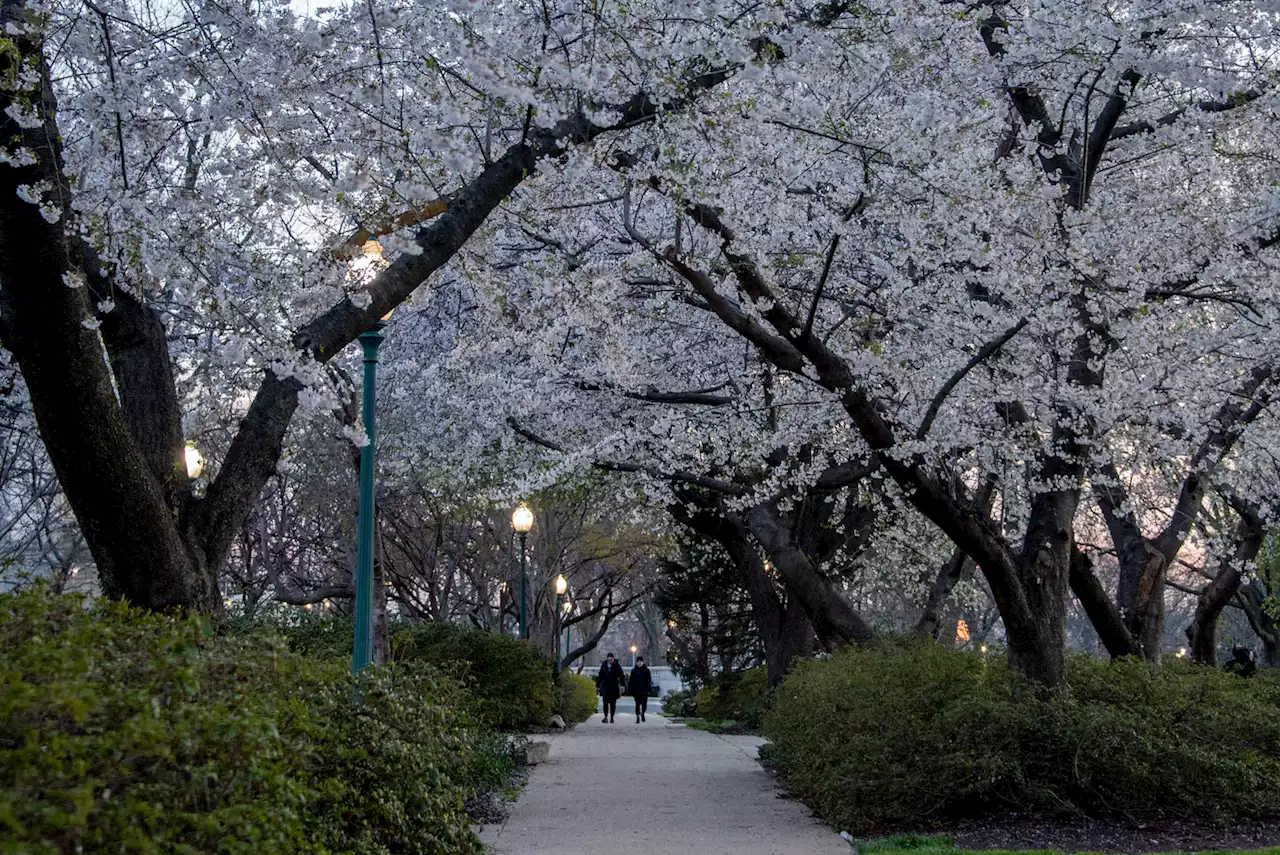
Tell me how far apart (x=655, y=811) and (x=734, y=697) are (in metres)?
18.5

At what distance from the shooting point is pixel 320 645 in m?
13.7

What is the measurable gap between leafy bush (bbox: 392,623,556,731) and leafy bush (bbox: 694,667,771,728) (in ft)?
21.1

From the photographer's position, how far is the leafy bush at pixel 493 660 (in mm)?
15469

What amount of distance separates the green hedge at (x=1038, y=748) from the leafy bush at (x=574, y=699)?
1396 cm

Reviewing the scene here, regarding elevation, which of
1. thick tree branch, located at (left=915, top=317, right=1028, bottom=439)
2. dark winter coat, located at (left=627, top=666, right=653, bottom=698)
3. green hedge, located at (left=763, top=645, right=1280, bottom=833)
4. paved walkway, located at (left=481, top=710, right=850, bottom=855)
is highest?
thick tree branch, located at (left=915, top=317, right=1028, bottom=439)

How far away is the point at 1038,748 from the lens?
8875mm

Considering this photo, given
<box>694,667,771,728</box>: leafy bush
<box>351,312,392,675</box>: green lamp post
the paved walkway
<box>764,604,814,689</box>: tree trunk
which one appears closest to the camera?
<box>351,312,392,675</box>: green lamp post

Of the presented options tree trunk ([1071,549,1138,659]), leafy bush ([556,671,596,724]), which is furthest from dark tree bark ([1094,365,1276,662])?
leafy bush ([556,671,596,724])

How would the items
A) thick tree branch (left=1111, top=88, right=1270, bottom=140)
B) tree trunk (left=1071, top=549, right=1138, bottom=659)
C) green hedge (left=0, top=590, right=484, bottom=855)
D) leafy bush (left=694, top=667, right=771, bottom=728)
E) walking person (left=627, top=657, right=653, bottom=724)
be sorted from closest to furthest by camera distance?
green hedge (left=0, top=590, right=484, bottom=855)
thick tree branch (left=1111, top=88, right=1270, bottom=140)
tree trunk (left=1071, top=549, right=1138, bottom=659)
leafy bush (left=694, top=667, right=771, bottom=728)
walking person (left=627, top=657, right=653, bottom=724)

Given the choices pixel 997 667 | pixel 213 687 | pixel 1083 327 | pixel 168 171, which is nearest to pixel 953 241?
pixel 1083 327

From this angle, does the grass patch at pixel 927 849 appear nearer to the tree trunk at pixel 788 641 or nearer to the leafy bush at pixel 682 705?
the tree trunk at pixel 788 641

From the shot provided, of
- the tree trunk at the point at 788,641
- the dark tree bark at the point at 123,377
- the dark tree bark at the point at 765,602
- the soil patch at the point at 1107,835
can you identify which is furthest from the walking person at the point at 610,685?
the dark tree bark at the point at 123,377

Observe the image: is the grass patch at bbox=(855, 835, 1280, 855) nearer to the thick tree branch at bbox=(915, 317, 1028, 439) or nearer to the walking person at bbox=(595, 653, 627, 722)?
the thick tree branch at bbox=(915, 317, 1028, 439)

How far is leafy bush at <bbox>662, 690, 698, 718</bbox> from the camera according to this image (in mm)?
35481
